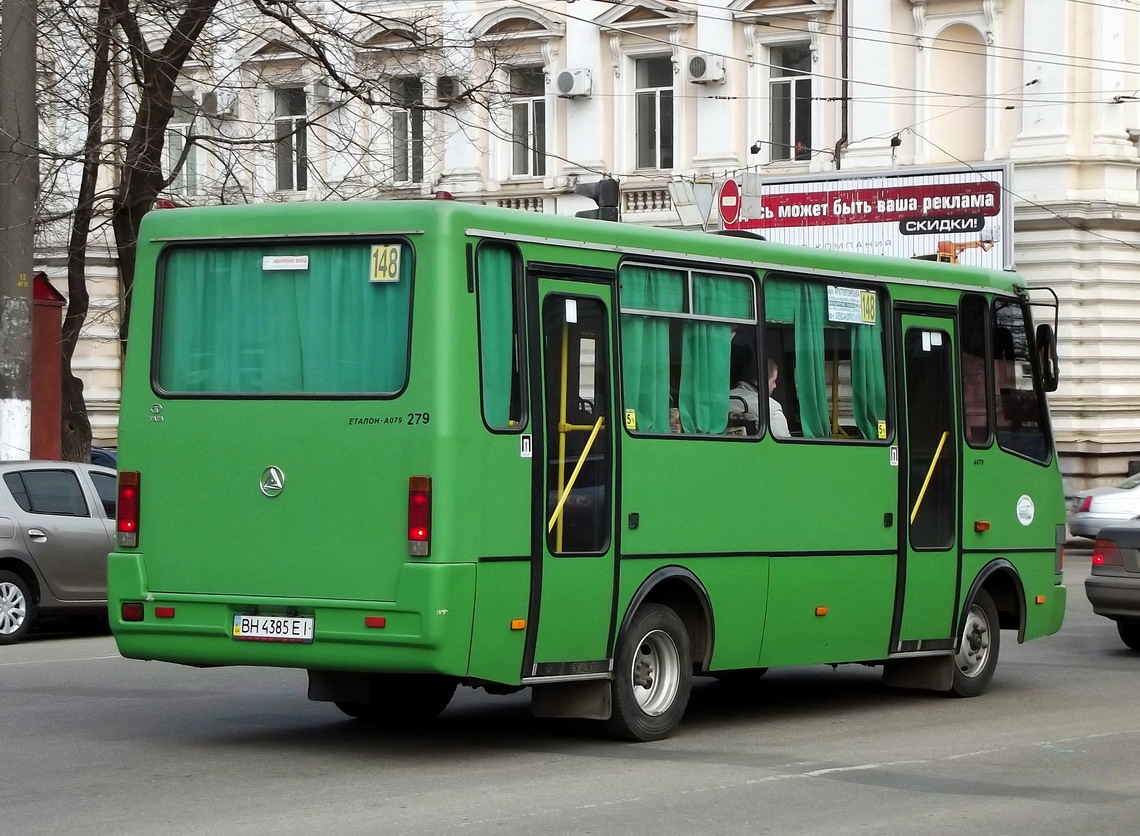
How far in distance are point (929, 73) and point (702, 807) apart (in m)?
29.3

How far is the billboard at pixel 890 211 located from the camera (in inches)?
1358

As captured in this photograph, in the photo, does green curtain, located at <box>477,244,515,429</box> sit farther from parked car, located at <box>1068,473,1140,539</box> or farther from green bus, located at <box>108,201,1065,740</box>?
parked car, located at <box>1068,473,1140,539</box>

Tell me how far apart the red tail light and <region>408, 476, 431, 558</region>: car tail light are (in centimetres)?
161

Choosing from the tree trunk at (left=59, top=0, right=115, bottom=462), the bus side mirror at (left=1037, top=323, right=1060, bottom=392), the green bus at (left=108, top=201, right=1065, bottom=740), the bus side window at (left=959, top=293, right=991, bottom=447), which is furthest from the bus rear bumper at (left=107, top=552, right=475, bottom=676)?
the tree trunk at (left=59, top=0, right=115, bottom=462)

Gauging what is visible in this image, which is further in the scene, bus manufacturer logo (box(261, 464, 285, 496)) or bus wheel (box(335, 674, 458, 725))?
bus wheel (box(335, 674, 458, 725))

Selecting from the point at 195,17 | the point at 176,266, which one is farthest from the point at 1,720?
the point at 195,17

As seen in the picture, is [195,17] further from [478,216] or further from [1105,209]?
[1105,209]

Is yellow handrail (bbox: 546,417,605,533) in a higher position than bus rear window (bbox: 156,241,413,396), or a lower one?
lower

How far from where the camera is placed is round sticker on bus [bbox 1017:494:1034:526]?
12867 mm

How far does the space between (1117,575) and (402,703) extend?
669cm

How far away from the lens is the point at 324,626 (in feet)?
30.5

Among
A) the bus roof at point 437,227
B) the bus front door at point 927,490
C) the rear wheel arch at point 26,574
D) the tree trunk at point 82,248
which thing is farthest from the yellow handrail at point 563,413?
the tree trunk at point 82,248

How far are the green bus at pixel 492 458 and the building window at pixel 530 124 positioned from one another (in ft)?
91.8

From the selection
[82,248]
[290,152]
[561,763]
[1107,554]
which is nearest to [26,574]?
[82,248]
